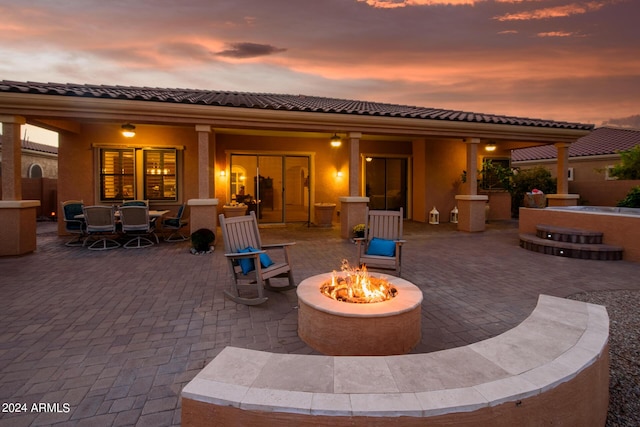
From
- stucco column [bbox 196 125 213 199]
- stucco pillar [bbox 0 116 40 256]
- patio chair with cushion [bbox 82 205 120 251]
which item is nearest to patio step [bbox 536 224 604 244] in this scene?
stucco column [bbox 196 125 213 199]

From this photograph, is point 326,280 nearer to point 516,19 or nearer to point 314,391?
point 314,391

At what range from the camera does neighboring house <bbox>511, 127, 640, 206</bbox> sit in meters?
13.2

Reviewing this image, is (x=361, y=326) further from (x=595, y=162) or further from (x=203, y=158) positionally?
(x=595, y=162)

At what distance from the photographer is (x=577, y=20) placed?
30.0ft

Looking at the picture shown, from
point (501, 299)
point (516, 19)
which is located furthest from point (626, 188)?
point (501, 299)

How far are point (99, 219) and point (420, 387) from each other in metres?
8.53

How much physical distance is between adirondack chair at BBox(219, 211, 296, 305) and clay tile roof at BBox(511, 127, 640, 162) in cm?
1835

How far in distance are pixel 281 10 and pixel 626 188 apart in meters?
14.2

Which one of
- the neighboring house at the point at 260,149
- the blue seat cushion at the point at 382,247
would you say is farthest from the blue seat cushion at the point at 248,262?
the neighboring house at the point at 260,149

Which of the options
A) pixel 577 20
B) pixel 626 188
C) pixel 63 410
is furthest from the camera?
pixel 626 188

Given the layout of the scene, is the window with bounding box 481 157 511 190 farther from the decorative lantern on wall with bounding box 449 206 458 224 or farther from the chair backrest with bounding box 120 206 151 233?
the chair backrest with bounding box 120 206 151 233

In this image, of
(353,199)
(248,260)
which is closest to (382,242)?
(248,260)

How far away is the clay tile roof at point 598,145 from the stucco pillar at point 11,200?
21.3 m

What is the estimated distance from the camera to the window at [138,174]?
10.0 metres
